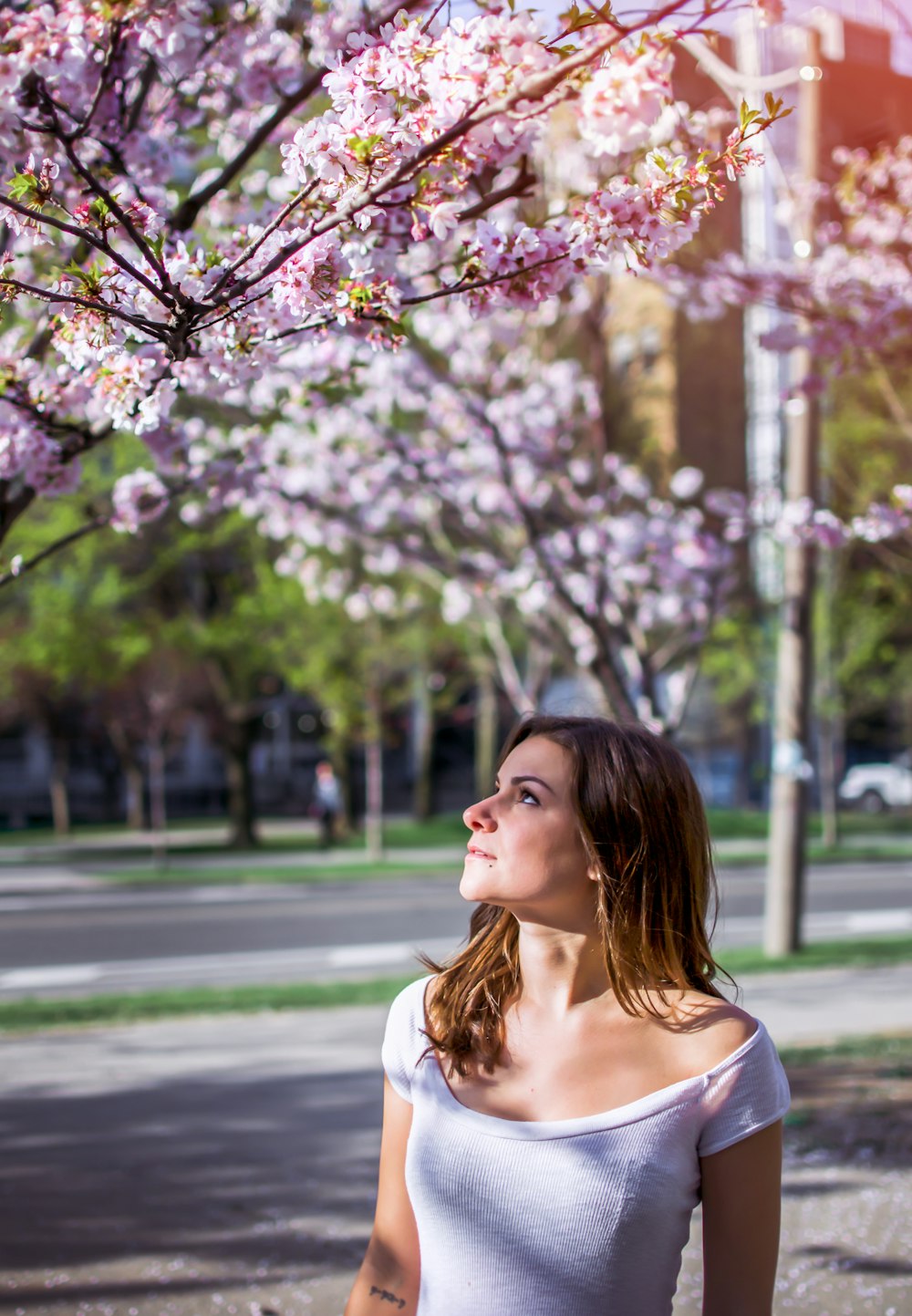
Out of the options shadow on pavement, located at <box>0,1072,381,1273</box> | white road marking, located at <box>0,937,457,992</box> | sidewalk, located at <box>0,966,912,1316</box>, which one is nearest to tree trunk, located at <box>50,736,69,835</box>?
white road marking, located at <box>0,937,457,992</box>

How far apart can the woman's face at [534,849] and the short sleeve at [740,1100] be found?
1.16ft

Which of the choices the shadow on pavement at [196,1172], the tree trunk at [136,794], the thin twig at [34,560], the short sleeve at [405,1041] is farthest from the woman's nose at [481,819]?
the tree trunk at [136,794]

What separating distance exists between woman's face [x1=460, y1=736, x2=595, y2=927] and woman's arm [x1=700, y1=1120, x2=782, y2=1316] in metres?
0.45

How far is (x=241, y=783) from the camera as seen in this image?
25.1m

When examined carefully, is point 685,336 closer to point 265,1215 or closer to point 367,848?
point 367,848

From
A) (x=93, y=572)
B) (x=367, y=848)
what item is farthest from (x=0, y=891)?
(x=367, y=848)

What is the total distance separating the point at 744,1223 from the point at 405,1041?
0.62m

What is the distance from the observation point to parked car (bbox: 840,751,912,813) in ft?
108

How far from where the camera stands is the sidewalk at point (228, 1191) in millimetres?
3525

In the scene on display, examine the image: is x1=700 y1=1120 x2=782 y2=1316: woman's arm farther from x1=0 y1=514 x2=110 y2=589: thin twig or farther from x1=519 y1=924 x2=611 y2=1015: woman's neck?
x1=0 y1=514 x2=110 y2=589: thin twig

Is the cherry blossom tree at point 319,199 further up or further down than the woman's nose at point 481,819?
further up

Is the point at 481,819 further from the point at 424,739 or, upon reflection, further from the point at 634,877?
the point at 424,739

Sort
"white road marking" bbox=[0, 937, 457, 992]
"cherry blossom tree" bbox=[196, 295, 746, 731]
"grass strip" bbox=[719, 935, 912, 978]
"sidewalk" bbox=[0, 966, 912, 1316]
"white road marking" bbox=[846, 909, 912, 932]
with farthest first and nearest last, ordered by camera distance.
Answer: "white road marking" bbox=[846, 909, 912, 932] < "white road marking" bbox=[0, 937, 457, 992] < "grass strip" bbox=[719, 935, 912, 978] < "cherry blossom tree" bbox=[196, 295, 746, 731] < "sidewalk" bbox=[0, 966, 912, 1316]

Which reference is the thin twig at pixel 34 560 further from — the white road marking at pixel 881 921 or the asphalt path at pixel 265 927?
the white road marking at pixel 881 921
